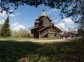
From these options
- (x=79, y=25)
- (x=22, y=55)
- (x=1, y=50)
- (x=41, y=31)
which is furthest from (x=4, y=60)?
(x=41, y=31)

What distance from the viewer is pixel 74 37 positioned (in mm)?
14625

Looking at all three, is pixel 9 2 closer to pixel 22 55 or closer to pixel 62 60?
pixel 22 55

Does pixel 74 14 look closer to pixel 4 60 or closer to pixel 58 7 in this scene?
pixel 58 7

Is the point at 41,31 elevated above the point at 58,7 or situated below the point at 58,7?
below

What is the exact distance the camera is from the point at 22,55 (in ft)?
57.0

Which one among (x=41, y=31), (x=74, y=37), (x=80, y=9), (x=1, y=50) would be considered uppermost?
(x=80, y=9)

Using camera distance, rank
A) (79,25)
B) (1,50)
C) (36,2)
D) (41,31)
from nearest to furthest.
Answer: (79,25) < (36,2) < (1,50) < (41,31)

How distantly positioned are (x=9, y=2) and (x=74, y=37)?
203 inches

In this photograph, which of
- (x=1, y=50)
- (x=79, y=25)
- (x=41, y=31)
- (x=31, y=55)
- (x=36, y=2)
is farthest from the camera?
(x=41, y=31)

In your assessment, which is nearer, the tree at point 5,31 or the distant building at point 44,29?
the distant building at point 44,29

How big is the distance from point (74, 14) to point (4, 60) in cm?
613

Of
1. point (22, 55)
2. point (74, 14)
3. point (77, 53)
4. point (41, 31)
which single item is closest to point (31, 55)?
point (22, 55)

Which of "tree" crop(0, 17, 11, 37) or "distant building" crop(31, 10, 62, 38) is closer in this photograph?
"distant building" crop(31, 10, 62, 38)

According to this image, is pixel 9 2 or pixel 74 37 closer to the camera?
pixel 74 37
